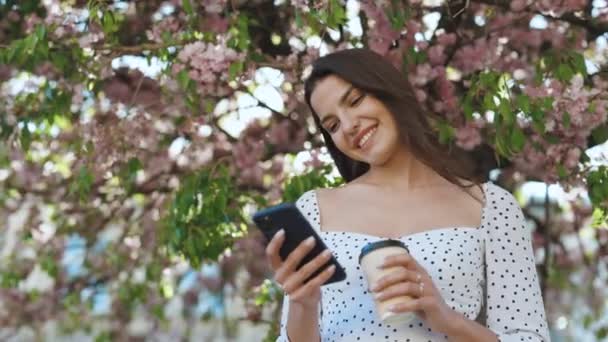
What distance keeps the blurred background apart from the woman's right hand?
4.08 ft

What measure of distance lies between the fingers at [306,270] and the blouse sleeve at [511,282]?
33 centimetres

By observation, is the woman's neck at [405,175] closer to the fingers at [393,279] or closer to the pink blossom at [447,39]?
the fingers at [393,279]

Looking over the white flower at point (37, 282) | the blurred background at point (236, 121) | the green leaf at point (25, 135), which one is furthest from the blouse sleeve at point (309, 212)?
the white flower at point (37, 282)

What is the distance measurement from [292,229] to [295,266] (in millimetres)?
55

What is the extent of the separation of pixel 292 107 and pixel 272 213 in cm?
197

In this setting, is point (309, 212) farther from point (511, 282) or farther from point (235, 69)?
point (235, 69)

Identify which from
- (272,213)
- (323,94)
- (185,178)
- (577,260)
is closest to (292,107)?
(185,178)

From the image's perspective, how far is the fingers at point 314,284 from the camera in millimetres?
1784

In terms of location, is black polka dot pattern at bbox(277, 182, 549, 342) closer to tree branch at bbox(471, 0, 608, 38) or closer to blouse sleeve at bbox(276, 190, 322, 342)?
blouse sleeve at bbox(276, 190, 322, 342)

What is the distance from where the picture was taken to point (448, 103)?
3.42 m

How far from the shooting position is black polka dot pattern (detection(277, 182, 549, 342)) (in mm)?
1938

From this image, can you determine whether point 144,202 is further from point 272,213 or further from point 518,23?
point 272,213

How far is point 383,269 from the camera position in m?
1.70

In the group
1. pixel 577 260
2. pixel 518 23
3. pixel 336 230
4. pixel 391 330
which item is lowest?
pixel 577 260
